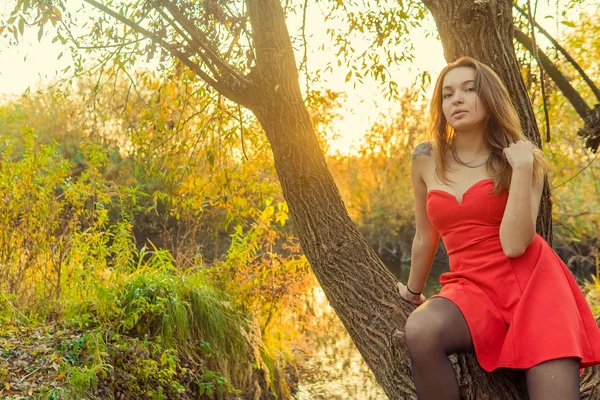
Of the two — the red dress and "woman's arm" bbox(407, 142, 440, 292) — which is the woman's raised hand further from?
"woman's arm" bbox(407, 142, 440, 292)

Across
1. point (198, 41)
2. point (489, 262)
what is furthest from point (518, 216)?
point (198, 41)

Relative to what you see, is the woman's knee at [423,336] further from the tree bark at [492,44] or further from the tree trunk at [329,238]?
the tree bark at [492,44]

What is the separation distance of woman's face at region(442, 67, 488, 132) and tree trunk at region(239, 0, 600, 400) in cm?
75

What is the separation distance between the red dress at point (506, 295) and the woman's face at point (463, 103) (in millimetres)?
268

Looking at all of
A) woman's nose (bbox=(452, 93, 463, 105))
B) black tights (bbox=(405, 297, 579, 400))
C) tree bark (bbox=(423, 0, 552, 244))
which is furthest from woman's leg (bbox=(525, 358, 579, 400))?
woman's nose (bbox=(452, 93, 463, 105))

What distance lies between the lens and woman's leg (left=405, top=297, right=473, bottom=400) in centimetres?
213

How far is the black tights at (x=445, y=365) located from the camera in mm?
2090

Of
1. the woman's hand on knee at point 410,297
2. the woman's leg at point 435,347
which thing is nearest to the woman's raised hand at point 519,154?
the woman's leg at point 435,347

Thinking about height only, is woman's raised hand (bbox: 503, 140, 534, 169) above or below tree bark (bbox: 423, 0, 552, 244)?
below

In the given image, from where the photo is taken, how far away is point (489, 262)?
7.59 ft

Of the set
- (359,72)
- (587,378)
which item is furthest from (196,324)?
(587,378)

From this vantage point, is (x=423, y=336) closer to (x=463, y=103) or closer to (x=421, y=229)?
(x=421, y=229)

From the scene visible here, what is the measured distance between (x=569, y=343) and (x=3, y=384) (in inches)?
123

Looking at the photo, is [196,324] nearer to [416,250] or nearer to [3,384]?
[3,384]
